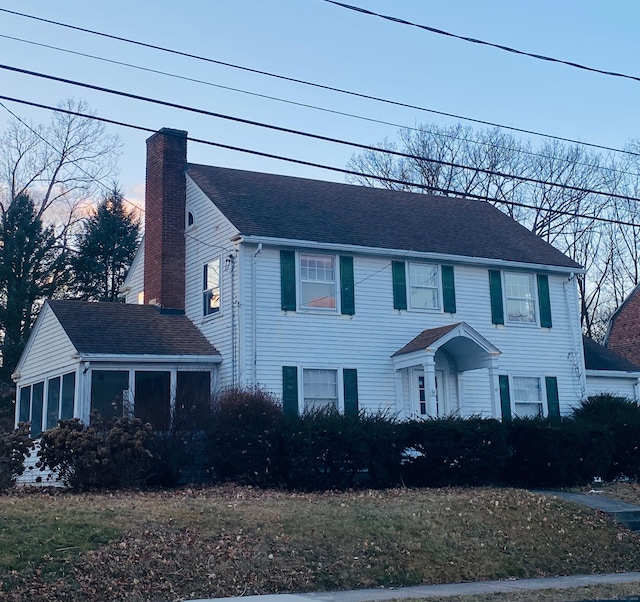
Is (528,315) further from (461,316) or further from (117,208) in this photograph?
(117,208)

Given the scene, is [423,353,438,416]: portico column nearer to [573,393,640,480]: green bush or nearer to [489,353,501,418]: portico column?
[489,353,501,418]: portico column

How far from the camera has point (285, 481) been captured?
53.4 ft

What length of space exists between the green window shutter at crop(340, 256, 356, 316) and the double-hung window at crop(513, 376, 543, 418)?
5.36m

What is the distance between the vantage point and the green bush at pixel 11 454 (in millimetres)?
14852

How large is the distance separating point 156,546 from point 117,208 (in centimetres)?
3239

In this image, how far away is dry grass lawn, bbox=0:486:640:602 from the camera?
9188mm

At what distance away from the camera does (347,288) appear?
21.8 meters

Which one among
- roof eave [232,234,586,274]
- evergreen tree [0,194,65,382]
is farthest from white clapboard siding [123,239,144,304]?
evergreen tree [0,194,65,382]

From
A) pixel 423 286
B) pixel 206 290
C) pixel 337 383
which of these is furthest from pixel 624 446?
pixel 206 290

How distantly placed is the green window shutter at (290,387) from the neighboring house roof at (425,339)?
2.87 metres

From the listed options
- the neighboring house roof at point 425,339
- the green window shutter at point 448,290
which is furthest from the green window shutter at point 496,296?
the neighboring house roof at point 425,339

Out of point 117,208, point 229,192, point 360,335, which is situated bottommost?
point 360,335

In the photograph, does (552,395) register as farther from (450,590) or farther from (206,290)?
(450,590)

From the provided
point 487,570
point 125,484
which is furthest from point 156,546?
point 125,484
